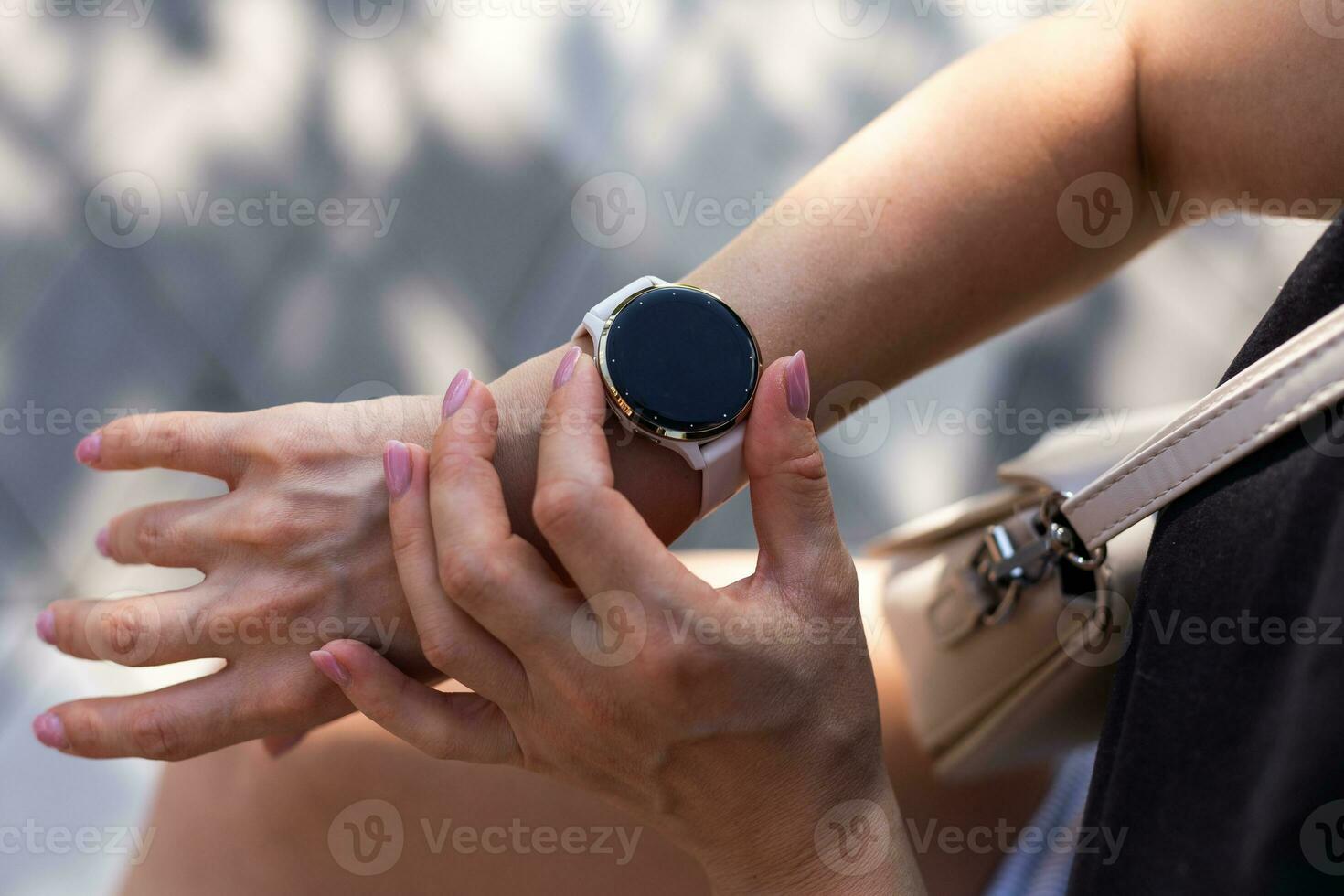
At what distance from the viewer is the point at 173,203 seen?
4.56ft

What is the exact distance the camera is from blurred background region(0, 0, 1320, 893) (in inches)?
53.2

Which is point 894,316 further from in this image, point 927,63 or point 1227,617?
point 927,63

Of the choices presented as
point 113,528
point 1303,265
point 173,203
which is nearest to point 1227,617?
point 1303,265

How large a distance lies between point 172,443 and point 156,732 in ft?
0.76

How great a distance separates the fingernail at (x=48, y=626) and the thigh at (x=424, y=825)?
0.18m

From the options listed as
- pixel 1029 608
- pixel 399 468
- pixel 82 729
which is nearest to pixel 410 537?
pixel 399 468

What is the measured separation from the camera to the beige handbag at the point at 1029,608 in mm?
749

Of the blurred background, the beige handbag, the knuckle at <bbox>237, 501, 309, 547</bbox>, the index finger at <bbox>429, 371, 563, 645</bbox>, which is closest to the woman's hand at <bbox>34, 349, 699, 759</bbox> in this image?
the knuckle at <bbox>237, 501, 309, 547</bbox>

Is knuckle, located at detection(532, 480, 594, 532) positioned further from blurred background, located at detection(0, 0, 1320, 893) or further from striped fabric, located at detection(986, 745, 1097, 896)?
blurred background, located at detection(0, 0, 1320, 893)

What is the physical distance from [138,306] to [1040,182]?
117cm

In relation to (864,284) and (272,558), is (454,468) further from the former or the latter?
(864,284)

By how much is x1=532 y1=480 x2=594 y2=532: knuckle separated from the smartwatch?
0.45 ft

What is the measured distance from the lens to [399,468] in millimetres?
697

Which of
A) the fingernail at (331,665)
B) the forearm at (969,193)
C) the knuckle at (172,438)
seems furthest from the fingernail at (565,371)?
the knuckle at (172,438)
